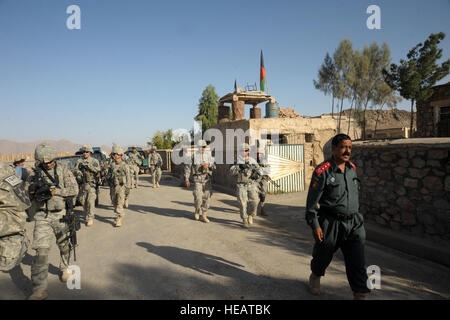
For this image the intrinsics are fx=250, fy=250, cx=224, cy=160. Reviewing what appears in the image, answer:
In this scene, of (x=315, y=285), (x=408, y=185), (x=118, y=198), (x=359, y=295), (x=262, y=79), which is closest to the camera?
(x=359, y=295)

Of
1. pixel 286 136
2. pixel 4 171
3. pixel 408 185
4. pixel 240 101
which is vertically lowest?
pixel 408 185

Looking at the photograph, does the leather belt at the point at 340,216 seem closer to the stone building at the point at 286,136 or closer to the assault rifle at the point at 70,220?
the assault rifle at the point at 70,220

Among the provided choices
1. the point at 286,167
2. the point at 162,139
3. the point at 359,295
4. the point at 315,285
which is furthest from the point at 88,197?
the point at 162,139

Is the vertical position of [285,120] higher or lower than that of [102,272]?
higher

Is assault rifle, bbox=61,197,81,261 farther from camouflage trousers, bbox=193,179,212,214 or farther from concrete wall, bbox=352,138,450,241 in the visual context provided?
concrete wall, bbox=352,138,450,241

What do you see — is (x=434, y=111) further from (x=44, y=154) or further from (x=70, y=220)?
(x=44, y=154)

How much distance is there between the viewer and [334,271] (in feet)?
12.2

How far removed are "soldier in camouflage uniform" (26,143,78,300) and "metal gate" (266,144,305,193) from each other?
26.2 feet

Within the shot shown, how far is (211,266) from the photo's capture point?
3939 millimetres

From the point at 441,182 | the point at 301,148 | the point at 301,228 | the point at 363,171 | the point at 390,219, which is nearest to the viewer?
the point at 441,182

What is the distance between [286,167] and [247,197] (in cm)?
527
